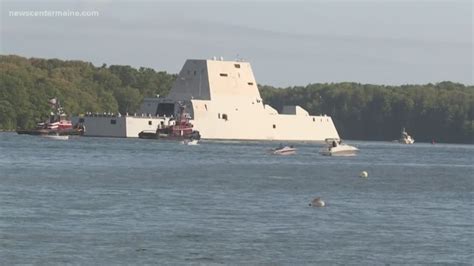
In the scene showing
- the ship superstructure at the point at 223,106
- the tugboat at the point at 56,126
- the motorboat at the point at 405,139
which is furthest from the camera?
the motorboat at the point at 405,139

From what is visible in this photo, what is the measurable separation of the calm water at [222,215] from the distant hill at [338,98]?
66545 mm

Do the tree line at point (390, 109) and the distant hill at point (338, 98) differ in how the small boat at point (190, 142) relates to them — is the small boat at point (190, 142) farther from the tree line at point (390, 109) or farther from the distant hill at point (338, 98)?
the tree line at point (390, 109)

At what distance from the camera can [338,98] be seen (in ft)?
486

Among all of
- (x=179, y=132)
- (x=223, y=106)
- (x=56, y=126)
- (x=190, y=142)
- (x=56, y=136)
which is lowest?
(x=190, y=142)

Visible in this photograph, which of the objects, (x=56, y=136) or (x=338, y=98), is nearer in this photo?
(x=56, y=136)

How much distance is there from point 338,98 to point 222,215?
117m

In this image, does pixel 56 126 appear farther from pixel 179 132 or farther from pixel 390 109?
pixel 390 109

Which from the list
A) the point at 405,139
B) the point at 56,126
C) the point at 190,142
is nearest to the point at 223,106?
the point at 190,142

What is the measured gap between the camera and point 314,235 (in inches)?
1120

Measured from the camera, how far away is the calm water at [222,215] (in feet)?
82.8

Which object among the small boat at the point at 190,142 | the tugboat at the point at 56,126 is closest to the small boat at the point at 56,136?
the tugboat at the point at 56,126

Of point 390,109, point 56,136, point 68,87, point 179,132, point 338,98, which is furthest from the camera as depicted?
point 338,98

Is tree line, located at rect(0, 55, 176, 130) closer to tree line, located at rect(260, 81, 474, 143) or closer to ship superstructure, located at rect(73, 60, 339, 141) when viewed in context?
ship superstructure, located at rect(73, 60, 339, 141)

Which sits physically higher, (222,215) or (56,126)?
(56,126)
